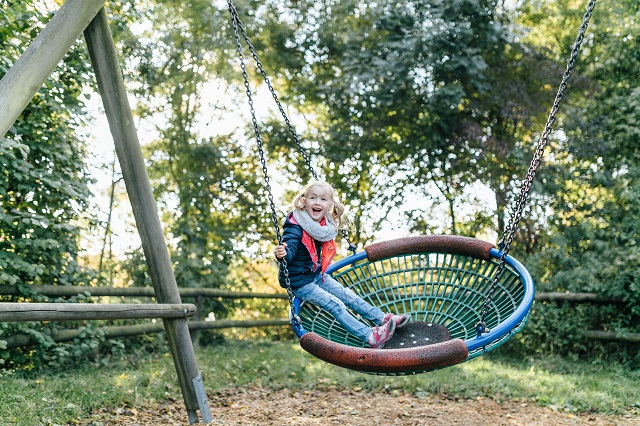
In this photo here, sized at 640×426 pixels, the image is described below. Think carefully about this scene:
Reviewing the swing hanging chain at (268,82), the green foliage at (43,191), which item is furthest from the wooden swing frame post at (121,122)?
the green foliage at (43,191)

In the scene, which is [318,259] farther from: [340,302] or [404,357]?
[404,357]

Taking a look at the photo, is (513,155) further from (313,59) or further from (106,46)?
(106,46)

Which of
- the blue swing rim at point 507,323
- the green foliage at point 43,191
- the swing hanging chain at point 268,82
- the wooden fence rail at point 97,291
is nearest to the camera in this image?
the blue swing rim at point 507,323

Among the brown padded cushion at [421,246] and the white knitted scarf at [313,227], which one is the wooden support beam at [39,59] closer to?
the white knitted scarf at [313,227]

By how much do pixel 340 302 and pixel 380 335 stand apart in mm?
277

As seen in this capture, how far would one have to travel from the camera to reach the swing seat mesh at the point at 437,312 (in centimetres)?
256

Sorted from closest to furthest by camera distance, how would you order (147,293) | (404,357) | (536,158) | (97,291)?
(404,357), (536,158), (97,291), (147,293)

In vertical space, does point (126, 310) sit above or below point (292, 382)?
above

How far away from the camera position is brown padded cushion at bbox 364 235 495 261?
3721mm

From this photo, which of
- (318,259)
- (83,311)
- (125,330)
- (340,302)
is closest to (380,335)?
(340,302)

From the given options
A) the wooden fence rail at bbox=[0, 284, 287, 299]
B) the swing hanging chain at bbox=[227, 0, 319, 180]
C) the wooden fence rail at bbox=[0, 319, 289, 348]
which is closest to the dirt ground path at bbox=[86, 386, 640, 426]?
the wooden fence rail at bbox=[0, 319, 289, 348]

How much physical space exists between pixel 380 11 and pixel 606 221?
326 centimetres

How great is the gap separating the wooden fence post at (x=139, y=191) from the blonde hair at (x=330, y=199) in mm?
792

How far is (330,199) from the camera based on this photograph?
3377mm
